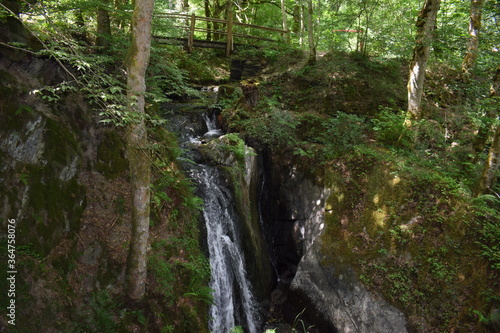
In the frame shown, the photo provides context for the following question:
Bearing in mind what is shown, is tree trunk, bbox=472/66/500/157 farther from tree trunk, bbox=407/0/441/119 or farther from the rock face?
the rock face

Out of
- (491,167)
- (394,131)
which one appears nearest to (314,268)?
(491,167)

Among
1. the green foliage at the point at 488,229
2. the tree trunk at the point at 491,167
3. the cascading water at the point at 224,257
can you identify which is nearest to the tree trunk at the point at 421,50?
the tree trunk at the point at 491,167

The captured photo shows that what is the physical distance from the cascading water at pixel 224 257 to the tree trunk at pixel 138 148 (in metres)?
2.20

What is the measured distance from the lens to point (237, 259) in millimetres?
7812

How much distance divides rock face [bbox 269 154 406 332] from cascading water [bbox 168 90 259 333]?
1.63m

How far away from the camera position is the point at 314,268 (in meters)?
8.20

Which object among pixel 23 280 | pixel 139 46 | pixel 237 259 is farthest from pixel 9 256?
pixel 237 259

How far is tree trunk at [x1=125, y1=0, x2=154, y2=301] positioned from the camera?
4.12 meters

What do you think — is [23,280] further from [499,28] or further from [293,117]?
[499,28]

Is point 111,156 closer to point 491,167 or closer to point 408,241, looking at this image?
point 408,241

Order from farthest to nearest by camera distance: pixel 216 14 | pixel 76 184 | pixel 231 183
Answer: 1. pixel 216 14
2. pixel 231 183
3. pixel 76 184

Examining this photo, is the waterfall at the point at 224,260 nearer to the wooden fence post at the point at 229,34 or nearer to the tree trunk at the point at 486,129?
the tree trunk at the point at 486,129

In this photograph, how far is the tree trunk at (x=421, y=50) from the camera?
8328mm

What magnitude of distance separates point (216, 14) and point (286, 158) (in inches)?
513
